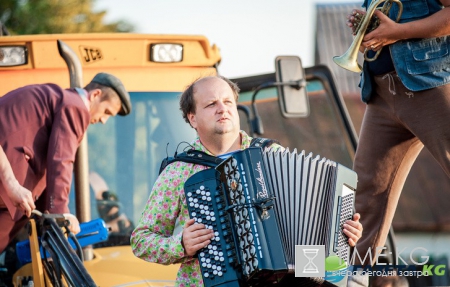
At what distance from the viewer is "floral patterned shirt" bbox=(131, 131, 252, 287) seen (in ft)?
12.7

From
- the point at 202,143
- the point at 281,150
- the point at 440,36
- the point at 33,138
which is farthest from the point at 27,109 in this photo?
the point at 440,36

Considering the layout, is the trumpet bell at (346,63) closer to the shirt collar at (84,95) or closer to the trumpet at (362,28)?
the trumpet at (362,28)

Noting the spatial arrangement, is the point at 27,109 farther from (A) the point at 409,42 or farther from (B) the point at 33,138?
(A) the point at 409,42

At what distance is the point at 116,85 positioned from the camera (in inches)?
220

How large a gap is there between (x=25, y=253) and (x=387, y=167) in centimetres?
186

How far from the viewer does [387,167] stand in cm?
444

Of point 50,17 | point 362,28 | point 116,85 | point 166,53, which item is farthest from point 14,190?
point 50,17

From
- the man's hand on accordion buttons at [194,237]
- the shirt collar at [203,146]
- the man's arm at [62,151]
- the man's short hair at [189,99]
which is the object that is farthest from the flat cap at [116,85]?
the man's hand on accordion buttons at [194,237]

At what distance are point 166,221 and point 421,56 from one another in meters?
1.28

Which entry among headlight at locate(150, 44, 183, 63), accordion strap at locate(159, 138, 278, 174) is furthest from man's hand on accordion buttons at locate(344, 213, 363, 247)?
headlight at locate(150, 44, 183, 63)

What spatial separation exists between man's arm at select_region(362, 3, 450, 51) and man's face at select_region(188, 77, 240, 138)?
2.19 ft

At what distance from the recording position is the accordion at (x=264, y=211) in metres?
3.67

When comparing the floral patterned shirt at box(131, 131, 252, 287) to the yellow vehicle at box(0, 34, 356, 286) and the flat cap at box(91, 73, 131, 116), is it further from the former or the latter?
the flat cap at box(91, 73, 131, 116)

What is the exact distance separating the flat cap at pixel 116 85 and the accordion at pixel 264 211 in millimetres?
1911
